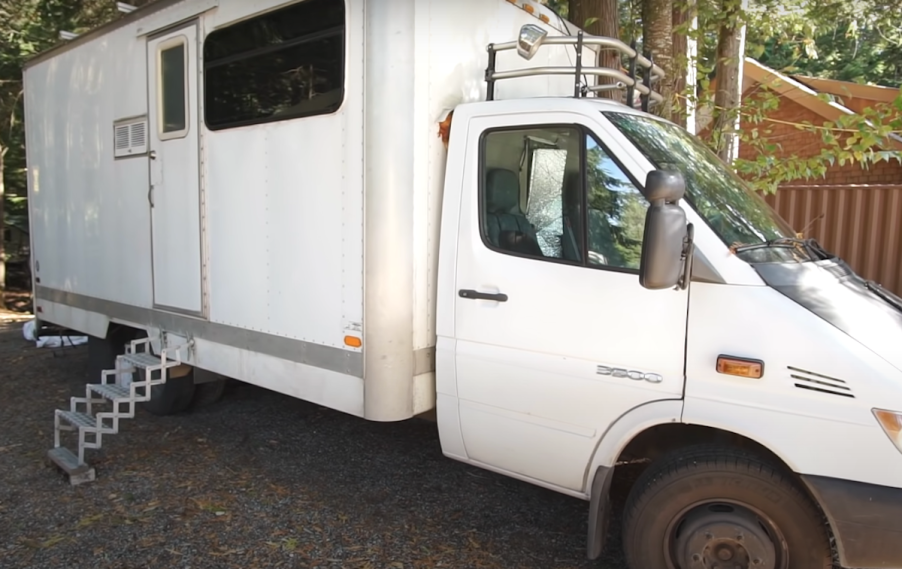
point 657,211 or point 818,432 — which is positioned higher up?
point 657,211

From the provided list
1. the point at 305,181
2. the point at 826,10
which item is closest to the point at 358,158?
the point at 305,181

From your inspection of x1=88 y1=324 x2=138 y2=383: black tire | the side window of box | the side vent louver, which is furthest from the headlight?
x1=88 y1=324 x2=138 y2=383: black tire

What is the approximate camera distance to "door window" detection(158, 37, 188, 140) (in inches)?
188

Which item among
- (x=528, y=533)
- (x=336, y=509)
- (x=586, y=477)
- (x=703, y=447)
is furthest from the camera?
(x=336, y=509)

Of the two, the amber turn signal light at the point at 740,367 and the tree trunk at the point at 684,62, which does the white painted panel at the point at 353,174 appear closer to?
the amber turn signal light at the point at 740,367

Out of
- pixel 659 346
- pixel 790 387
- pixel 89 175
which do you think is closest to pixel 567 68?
pixel 659 346

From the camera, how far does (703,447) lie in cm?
299

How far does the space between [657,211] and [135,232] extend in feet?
13.7

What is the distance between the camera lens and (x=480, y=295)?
3.43m

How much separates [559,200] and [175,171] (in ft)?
9.67

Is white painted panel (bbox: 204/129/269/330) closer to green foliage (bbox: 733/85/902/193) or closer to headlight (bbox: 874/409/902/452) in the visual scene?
headlight (bbox: 874/409/902/452)

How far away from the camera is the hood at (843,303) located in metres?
2.63

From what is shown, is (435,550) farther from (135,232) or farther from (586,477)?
(135,232)

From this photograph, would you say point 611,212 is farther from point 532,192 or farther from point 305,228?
point 305,228
